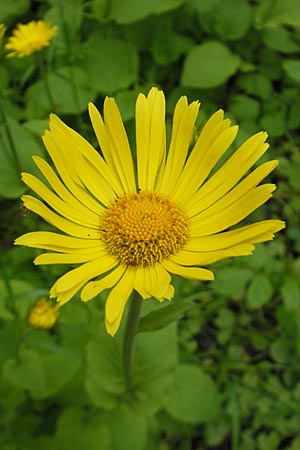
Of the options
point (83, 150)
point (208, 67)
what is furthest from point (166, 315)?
point (208, 67)

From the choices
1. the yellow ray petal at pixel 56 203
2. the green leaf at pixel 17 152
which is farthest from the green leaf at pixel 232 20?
the yellow ray petal at pixel 56 203

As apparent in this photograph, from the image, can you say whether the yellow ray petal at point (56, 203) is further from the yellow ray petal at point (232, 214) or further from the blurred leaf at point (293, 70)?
the blurred leaf at point (293, 70)

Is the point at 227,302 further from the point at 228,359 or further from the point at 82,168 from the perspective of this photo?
the point at 82,168

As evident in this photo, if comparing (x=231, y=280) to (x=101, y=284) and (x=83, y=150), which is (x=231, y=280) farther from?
(x=101, y=284)

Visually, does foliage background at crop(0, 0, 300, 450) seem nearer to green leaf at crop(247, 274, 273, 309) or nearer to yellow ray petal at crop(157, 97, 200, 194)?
green leaf at crop(247, 274, 273, 309)

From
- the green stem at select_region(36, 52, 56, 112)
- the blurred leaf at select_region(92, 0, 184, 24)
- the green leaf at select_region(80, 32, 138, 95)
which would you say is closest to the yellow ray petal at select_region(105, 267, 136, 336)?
the green stem at select_region(36, 52, 56, 112)

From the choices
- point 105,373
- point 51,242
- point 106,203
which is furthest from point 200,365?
point 51,242
